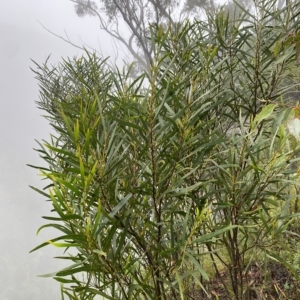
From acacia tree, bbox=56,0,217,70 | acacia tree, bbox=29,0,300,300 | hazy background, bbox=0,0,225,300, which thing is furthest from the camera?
hazy background, bbox=0,0,225,300

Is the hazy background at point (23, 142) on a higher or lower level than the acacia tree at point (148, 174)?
higher

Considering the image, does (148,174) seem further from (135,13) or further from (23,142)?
(23,142)

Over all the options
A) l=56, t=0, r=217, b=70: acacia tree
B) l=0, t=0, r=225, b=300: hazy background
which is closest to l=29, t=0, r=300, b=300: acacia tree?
l=0, t=0, r=225, b=300: hazy background

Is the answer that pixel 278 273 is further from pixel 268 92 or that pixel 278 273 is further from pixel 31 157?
pixel 31 157

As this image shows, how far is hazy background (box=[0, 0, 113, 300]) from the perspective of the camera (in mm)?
7380

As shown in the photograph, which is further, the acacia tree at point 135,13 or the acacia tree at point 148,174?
the acacia tree at point 135,13

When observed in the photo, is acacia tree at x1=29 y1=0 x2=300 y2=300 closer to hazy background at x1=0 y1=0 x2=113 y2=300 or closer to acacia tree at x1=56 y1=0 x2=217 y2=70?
hazy background at x1=0 y1=0 x2=113 y2=300

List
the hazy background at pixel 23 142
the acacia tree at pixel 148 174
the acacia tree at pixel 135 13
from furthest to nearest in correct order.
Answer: the hazy background at pixel 23 142, the acacia tree at pixel 135 13, the acacia tree at pixel 148 174

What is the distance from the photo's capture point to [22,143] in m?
15.1

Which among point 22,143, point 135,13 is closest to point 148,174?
point 135,13

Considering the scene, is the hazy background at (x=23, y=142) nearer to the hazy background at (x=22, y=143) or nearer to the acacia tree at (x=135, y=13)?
the hazy background at (x=22, y=143)

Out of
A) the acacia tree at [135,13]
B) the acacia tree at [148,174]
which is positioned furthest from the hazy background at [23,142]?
the acacia tree at [148,174]

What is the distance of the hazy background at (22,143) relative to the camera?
738cm

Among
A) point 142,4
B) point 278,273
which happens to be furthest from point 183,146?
point 142,4
